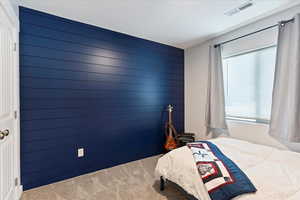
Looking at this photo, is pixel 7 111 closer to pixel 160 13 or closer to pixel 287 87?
pixel 160 13

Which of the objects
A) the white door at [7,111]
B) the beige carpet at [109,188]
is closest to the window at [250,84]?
the beige carpet at [109,188]

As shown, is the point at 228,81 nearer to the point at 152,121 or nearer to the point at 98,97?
the point at 152,121

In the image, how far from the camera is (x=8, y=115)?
5.41 ft

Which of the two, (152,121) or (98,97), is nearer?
(98,97)

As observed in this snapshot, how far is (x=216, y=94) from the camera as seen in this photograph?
3006 millimetres

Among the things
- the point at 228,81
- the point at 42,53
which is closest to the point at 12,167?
the point at 42,53

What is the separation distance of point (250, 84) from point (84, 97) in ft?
9.12

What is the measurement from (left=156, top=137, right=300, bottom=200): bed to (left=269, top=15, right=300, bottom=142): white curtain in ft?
1.25

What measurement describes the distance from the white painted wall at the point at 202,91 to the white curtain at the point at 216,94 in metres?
0.19

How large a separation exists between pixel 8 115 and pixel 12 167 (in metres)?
0.61

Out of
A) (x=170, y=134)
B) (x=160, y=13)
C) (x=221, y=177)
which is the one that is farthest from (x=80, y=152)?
(x=160, y=13)

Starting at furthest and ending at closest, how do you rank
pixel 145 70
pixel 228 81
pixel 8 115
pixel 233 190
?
pixel 145 70 → pixel 228 81 → pixel 8 115 → pixel 233 190

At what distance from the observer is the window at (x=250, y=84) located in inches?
95.0

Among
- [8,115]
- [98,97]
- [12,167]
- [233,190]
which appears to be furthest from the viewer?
[98,97]
